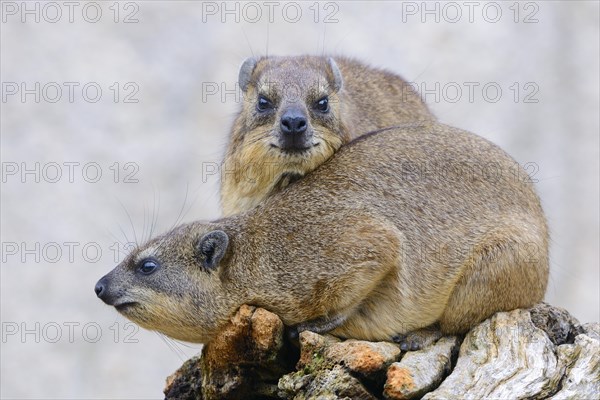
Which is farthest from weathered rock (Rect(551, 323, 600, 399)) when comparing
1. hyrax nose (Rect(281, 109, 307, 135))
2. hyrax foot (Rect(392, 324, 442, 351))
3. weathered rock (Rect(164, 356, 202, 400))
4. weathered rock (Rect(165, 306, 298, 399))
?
weathered rock (Rect(164, 356, 202, 400))

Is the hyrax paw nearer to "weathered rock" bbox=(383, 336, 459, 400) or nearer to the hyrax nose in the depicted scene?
"weathered rock" bbox=(383, 336, 459, 400)

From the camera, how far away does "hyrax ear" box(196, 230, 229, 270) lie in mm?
9727

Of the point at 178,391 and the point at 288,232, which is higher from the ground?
the point at 288,232

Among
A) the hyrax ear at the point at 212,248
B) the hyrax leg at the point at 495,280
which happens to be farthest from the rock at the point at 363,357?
the hyrax ear at the point at 212,248

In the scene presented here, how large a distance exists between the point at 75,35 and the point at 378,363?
9186 mm

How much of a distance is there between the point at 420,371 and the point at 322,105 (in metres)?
3.11

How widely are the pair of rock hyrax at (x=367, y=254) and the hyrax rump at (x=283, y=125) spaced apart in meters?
0.26

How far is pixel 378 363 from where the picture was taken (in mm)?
8641

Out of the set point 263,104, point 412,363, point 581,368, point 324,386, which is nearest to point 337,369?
point 324,386

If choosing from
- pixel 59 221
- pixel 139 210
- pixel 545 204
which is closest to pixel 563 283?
pixel 545 204

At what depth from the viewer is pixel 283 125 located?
393 inches

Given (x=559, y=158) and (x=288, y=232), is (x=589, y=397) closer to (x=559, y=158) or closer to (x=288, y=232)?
(x=288, y=232)

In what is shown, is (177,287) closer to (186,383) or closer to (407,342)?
(186,383)

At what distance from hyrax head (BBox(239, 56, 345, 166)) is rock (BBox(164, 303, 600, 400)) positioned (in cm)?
166
